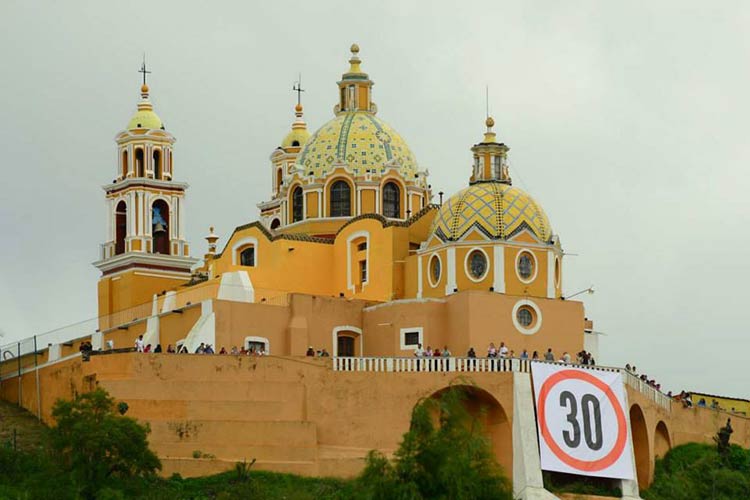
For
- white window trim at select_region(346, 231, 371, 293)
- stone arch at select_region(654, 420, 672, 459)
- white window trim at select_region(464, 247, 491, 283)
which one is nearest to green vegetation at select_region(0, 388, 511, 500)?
white window trim at select_region(464, 247, 491, 283)

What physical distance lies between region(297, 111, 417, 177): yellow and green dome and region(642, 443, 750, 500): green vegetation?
12.4 m

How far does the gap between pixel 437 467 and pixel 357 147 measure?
1996 cm

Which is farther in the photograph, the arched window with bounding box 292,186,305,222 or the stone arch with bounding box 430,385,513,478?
the arched window with bounding box 292,186,305,222

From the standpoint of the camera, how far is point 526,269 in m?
60.3

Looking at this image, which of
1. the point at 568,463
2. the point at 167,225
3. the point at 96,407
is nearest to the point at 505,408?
the point at 568,463

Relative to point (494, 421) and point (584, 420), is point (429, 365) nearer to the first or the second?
point (494, 421)

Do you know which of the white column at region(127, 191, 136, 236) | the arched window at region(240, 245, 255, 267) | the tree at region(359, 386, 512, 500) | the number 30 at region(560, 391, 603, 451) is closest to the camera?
the tree at region(359, 386, 512, 500)

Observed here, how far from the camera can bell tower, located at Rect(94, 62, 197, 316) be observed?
70.5 meters

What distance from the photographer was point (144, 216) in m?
71.2

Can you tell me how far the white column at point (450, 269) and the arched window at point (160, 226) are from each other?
14.2 meters

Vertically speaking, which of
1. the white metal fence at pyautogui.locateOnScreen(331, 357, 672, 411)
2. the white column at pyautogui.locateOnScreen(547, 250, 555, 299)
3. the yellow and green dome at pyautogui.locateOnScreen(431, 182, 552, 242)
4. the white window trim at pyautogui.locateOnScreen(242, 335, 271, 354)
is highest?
the yellow and green dome at pyautogui.locateOnScreen(431, 182, 552, 242)

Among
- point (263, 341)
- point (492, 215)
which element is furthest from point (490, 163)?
point (263, 341)

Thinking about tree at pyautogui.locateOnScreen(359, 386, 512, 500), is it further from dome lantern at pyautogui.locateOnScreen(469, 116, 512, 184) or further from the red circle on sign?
dome lantern at pyautogui.locateOnScreen(469, 116, 512, 184)

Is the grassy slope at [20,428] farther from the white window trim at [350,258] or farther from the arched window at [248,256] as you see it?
the white window trim at [350,258]
